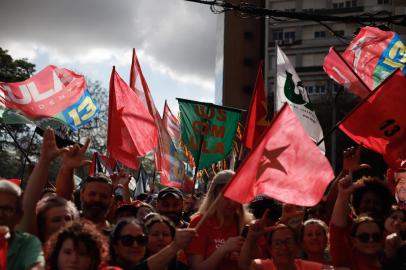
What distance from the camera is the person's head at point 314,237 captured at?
4504 mm

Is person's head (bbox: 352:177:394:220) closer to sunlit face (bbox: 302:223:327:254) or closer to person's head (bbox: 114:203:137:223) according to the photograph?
sunlit face (bbox: 302:223:327:254)

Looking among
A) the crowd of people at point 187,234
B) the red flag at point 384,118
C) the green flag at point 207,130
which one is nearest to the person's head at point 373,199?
the crowd of people at point 187,234

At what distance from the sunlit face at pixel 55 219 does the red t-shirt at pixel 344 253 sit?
1693 mm

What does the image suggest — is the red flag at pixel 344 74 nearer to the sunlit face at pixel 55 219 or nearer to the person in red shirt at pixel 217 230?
the person in red shirt at pixel 217 230

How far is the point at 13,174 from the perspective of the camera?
4019cm

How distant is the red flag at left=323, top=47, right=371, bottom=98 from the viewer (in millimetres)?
7398

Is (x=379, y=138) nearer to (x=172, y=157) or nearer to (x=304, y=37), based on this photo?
(x=172, y=157)

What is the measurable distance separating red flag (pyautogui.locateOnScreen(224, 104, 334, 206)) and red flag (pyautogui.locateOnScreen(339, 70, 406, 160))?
2036 mm

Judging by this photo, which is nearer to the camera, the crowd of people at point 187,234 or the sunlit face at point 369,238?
the crowd of people at point 187,234

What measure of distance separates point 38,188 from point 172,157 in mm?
5503

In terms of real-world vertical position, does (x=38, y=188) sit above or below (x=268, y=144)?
below

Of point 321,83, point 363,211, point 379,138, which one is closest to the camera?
point 363,211

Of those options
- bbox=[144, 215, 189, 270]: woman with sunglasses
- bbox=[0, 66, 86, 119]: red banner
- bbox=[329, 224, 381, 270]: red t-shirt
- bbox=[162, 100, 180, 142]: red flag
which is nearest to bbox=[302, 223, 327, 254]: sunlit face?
bbox=[329, 224, 381, 270]: red t-shirt

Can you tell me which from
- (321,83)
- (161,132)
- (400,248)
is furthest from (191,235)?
(321,83)
